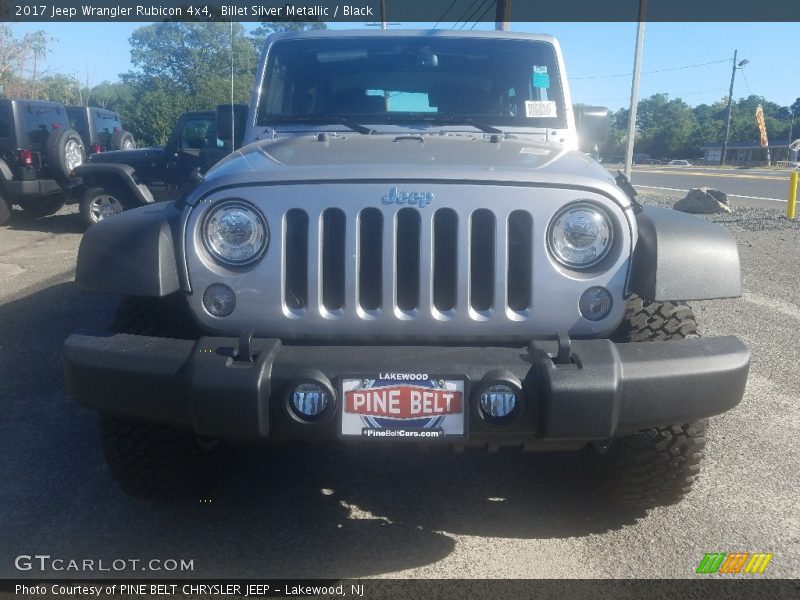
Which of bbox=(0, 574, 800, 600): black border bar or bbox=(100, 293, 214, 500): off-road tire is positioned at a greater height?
bbox=(100, 293, 214, 500): off-road tire

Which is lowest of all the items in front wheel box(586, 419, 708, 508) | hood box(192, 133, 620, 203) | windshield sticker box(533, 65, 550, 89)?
front wheel box(586, 419, 708, 508)

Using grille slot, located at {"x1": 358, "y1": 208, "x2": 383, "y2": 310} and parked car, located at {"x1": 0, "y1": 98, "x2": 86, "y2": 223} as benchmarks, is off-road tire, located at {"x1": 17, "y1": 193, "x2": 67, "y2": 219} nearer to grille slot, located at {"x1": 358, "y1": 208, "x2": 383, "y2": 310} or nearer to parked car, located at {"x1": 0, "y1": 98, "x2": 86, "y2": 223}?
parked car, located at {"x1": 0, "y1": 98, "x2": 86, "y2": 223}

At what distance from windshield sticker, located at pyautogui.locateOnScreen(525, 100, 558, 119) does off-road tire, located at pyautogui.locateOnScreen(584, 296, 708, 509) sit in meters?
1.41

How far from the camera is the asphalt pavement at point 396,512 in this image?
2.62 metres

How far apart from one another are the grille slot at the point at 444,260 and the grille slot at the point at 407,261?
62mm

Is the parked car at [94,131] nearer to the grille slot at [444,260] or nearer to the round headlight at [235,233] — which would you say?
the round headlight at [235,233]

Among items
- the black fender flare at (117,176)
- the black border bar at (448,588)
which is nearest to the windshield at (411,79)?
the black border bar at (448,588)

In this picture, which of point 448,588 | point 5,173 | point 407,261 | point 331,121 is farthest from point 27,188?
point 448,588

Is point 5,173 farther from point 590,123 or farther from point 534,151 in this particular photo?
point 534,151

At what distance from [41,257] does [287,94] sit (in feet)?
21.0

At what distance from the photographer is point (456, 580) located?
2514mm

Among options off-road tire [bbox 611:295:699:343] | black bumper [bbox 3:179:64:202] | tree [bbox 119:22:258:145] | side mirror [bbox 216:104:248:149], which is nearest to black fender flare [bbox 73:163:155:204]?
black bumper [bbox 3:179:64:202]

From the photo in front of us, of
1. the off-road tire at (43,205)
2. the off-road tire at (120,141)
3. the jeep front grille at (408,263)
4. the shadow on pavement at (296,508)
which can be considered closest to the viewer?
the jeep front grille at (408,263)

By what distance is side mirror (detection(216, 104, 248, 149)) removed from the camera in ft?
13.2
